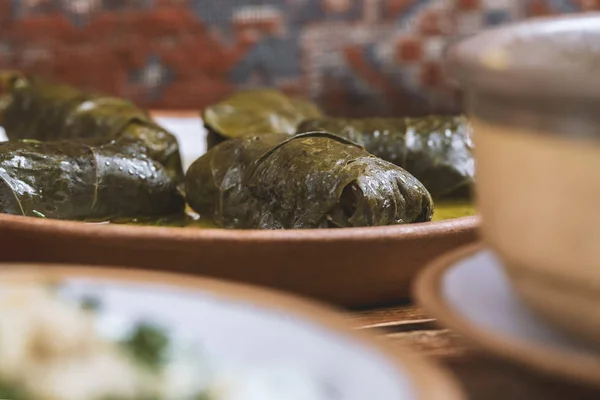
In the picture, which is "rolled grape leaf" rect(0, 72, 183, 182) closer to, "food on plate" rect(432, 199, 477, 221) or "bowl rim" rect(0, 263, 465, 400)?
"food on plate" rect(432, 199, 477, 221)

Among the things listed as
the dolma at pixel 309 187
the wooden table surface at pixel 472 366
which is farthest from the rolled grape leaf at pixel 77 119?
the wooden table surface at pixel 472 366

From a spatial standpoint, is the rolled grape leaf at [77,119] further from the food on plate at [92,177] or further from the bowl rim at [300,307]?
the bowl rim at [300,307]

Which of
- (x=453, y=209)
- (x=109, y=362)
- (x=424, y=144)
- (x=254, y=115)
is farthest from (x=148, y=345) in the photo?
(x=254, y=115)

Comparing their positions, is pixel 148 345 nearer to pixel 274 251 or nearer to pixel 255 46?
pixel 274 251

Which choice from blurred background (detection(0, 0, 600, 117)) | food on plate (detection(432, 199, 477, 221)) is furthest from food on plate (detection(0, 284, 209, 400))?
blurred background (detection(0, 0, 600, 117))

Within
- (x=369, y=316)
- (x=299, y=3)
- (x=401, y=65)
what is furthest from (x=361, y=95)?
(x=369, y=316)

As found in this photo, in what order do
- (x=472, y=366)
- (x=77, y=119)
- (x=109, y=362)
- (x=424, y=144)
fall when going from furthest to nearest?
(x=77, y=119), (x=424, y=144), (x=472, y=366), (x=109, y=362)

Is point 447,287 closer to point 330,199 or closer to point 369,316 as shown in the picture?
point 369,316
